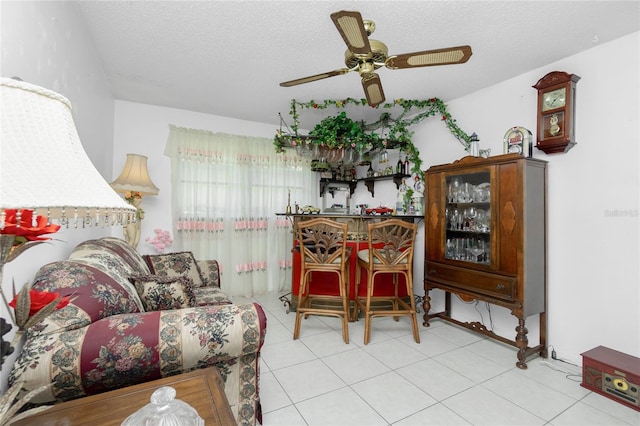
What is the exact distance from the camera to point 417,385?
2.03 m

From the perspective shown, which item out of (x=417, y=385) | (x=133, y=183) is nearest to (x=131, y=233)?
(x=133, y=183)

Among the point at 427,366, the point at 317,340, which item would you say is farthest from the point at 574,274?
the point at 317,340

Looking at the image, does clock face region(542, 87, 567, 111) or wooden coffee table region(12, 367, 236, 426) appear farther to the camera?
clock face region(542, 87, 567, 111)

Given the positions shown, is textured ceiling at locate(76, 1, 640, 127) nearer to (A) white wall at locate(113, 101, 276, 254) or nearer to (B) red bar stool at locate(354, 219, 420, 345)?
(A) white wall at locate(113, 101, 276, 254)

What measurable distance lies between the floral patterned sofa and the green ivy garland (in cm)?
241

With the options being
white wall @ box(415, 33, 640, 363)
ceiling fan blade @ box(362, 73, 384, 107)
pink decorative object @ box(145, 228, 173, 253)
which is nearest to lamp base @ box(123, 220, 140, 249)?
pink decorative object @ box(145, 228, 173, 253)

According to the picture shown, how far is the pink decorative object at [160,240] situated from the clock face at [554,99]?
164 inches

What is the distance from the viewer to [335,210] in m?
4.16

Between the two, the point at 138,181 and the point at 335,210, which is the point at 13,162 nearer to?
the point at 138,181

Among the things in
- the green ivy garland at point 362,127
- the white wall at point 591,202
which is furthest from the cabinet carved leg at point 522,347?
the green ivy garland at point 362,127

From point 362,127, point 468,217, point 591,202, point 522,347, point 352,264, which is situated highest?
point 362,127

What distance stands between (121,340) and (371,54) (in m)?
1.83

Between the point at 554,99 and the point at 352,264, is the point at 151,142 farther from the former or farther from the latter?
the point at 554,99

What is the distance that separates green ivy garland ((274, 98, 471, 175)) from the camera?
3.25m
